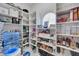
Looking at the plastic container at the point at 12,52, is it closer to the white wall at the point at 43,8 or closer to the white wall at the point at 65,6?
the white wall at the point at 43,8

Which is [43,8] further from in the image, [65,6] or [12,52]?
[12,52]

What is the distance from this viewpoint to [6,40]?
6.10ft

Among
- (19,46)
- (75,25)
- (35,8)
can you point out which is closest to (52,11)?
(35,8)

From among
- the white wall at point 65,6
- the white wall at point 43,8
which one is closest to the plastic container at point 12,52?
the white wall at point 43,8

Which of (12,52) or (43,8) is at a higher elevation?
(43,8)

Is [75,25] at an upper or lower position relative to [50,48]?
upper

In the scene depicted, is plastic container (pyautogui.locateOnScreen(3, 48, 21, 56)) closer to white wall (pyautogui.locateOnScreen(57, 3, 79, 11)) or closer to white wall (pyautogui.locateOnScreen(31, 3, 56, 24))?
white wall (pyautogui.locateOnScreen(31, 3, 56, 24))

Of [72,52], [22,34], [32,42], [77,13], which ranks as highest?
[77,13]

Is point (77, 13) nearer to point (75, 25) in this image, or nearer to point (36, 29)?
point (75, 25)

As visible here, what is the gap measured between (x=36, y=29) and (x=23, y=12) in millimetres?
310

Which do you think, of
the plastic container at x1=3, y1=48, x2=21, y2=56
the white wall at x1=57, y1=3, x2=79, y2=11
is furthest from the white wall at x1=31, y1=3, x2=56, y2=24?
the plastic container at x1=3, y1=48, x2=21, y2=56

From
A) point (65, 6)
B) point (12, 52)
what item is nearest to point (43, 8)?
point (65, 6)

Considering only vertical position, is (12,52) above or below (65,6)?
below

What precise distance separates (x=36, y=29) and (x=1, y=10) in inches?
22.1
